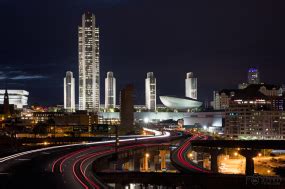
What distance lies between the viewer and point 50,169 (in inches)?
1800

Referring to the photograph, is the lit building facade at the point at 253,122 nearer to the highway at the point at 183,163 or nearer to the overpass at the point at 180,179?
the highway at the point at 183,163

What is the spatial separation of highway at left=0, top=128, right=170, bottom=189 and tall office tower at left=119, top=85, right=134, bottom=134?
167 feet

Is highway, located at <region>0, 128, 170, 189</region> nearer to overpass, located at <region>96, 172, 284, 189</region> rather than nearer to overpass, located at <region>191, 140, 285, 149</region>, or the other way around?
overpass, located at <region>96, 172, 284, 189</region>

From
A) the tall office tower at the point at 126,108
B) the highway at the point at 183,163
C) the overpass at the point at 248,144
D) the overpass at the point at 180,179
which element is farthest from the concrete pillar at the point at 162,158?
the overpass at the point at 180,179

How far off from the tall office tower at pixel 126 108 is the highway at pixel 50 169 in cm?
5083

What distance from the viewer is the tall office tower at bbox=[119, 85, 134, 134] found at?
385 feet

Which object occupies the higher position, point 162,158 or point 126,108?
point 126,108

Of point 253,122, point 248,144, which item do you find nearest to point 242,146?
point 248,144

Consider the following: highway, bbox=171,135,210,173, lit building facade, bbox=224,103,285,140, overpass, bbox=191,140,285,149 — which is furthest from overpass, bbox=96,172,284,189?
lit building facade, bbox=224,103,285,140

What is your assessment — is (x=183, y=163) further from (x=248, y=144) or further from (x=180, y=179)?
(x=248, y=144)

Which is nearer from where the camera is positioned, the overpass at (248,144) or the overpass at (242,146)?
the overpass at (242,146)

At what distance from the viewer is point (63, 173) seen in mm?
42938

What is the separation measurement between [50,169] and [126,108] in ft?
236

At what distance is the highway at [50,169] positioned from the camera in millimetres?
37562
